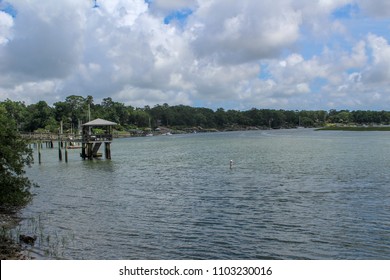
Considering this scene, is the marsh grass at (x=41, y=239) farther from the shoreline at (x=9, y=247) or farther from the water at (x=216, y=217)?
the shoreline at (x=9, y=247)

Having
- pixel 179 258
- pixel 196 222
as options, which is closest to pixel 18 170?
pixel 196 222

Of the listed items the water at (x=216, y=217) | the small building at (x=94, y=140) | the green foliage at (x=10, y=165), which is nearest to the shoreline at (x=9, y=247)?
the water at (x=216, y=217)

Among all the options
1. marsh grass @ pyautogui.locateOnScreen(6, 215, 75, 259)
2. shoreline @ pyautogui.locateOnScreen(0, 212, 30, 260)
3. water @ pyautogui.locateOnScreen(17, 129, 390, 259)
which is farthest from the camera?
water @ pyautogui.locateOnScreen(17, 129, 390, 259)

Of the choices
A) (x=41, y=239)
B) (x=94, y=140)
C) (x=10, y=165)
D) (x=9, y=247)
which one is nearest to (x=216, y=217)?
(x=41, y=239)

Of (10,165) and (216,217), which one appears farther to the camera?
(10,165)

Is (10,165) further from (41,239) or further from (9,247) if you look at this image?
(9,247)

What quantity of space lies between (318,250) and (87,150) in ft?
184

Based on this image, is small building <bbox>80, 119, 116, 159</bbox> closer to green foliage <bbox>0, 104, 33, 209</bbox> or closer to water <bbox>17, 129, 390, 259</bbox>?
water <bbox>17, 129, 390, 259</bbox>

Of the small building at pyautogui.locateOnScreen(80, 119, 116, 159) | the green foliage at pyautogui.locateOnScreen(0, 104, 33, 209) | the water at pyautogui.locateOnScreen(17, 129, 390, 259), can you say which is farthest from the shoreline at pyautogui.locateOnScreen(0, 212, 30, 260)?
the small building at pyautogui.locateOnScreen(80, 119, 116, 159)

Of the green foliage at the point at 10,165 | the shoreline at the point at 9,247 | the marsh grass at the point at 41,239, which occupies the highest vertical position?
the green foliage at the point at 10,165

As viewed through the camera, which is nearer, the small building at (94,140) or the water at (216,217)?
the water at (216,217)

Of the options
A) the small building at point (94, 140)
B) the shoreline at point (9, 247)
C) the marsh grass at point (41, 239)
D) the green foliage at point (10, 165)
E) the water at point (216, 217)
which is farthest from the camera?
the small building at point (94, 140)

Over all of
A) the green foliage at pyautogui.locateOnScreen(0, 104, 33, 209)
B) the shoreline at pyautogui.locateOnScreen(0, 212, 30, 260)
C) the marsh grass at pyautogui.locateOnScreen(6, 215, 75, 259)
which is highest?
the green foliage at pyautogui.locateOnScreen(0, 104, 33, 209)

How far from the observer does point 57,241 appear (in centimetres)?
1980
